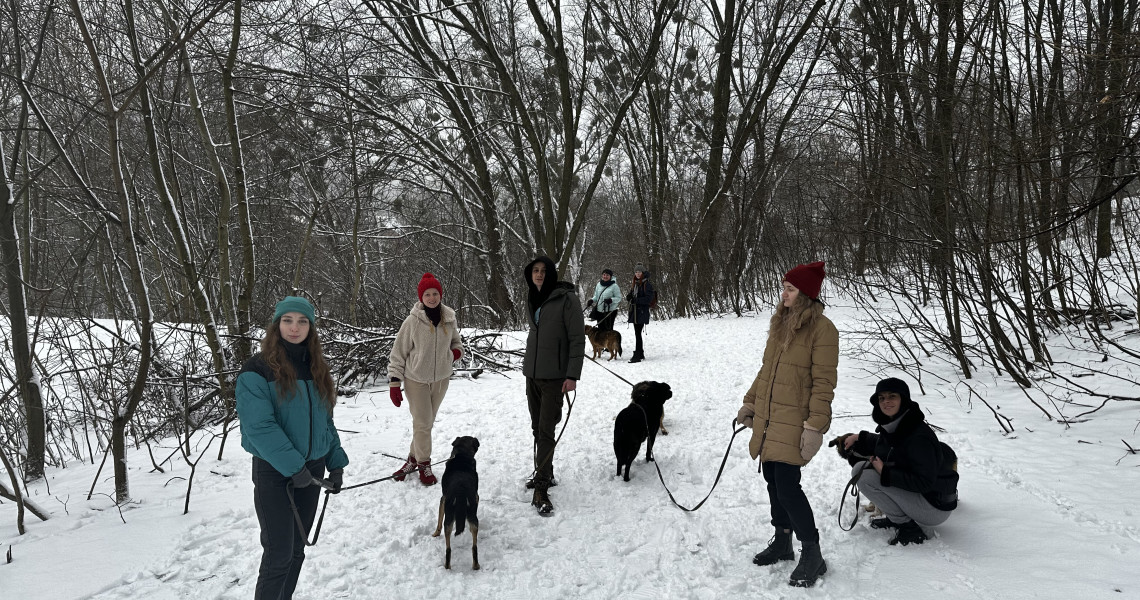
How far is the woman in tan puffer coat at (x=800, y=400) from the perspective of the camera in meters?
3.17

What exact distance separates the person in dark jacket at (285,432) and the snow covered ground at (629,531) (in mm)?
733

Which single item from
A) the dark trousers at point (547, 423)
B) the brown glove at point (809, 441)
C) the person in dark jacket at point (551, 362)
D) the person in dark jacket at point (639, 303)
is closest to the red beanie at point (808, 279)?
the brown glove at point (809, 441)

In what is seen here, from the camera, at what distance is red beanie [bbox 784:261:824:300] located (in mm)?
3289

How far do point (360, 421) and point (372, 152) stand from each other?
25.3 feet

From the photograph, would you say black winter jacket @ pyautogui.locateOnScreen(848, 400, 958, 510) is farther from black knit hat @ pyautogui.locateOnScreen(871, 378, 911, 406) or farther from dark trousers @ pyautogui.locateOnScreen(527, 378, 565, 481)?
dark trousers @ pyautogui.locateOnScreen(527, 378, 565, 481)

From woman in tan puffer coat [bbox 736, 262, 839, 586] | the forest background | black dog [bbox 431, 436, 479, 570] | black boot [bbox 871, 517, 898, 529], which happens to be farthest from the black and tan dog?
woman in tan puffer coat [bbox 736, 262, 839, 586]

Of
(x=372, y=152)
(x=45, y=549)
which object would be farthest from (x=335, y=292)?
(x=45, y=549)

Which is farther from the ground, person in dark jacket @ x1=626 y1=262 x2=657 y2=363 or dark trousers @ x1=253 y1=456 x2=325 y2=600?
person in dark jacket @ x1=626 y1=262 x2=657 y2=363

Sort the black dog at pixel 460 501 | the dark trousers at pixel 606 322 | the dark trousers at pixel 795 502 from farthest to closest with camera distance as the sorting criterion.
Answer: the dark trousers at pixel 606 322
the black dog at pixel 460 501
the dark trousers at pixel 795 502

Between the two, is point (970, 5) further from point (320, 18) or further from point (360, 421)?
point (320, 18)

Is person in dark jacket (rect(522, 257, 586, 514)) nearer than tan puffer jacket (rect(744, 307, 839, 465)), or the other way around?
tan puffer jacket (rect(744, 307, 839, 465))

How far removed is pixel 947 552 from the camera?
3.41 m

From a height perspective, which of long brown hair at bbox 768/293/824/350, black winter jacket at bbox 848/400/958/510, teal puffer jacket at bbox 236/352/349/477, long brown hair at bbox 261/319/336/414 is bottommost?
black winter jacket at bbox 848/400/958/510

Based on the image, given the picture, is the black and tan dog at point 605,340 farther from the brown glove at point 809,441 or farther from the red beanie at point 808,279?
the brown glove at point 809,441
